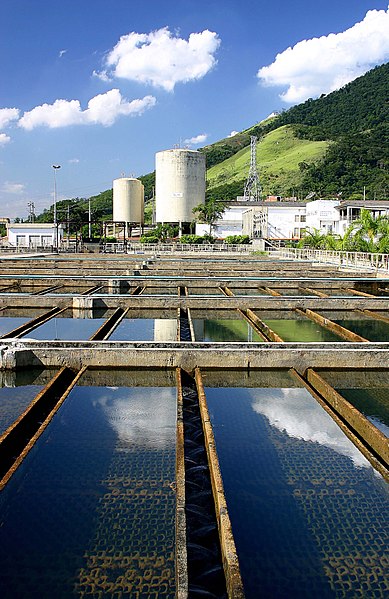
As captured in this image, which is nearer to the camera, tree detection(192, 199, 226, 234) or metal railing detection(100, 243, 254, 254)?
metal railing detection(100, 243, 254, 254)

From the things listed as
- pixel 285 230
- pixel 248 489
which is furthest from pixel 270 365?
pixel 285 230

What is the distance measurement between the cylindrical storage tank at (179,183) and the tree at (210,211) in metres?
4.34

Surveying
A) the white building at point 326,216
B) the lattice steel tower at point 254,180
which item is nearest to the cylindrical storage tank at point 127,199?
the lattice steel tower at point 254,180

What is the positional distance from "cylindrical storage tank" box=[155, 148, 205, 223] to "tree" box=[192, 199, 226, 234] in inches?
171

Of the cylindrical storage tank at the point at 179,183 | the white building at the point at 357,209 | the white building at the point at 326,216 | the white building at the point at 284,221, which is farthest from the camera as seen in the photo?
the cylindrical storage tank at the point at 179,183

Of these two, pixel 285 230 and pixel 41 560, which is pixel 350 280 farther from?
pixel 285 230

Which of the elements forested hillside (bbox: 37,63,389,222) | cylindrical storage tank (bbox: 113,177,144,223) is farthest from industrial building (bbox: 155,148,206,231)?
forested hillside (bbox: 37,63,389,222)

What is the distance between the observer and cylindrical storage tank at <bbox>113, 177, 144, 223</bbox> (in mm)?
77562

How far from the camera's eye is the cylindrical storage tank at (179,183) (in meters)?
70.5

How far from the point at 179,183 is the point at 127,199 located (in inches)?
430

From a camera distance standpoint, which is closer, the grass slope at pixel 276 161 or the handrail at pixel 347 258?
the handrail at pixel 347 258

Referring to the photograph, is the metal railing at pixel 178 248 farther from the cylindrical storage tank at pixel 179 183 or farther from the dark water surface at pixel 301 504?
the dark water surface at pixel 301 504

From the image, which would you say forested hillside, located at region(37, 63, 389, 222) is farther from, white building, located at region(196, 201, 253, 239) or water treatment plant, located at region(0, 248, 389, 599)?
water treatment plant, located at region(0, 248, 389, 599)

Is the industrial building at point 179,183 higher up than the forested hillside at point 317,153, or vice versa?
the forested hillside at point 317,153
